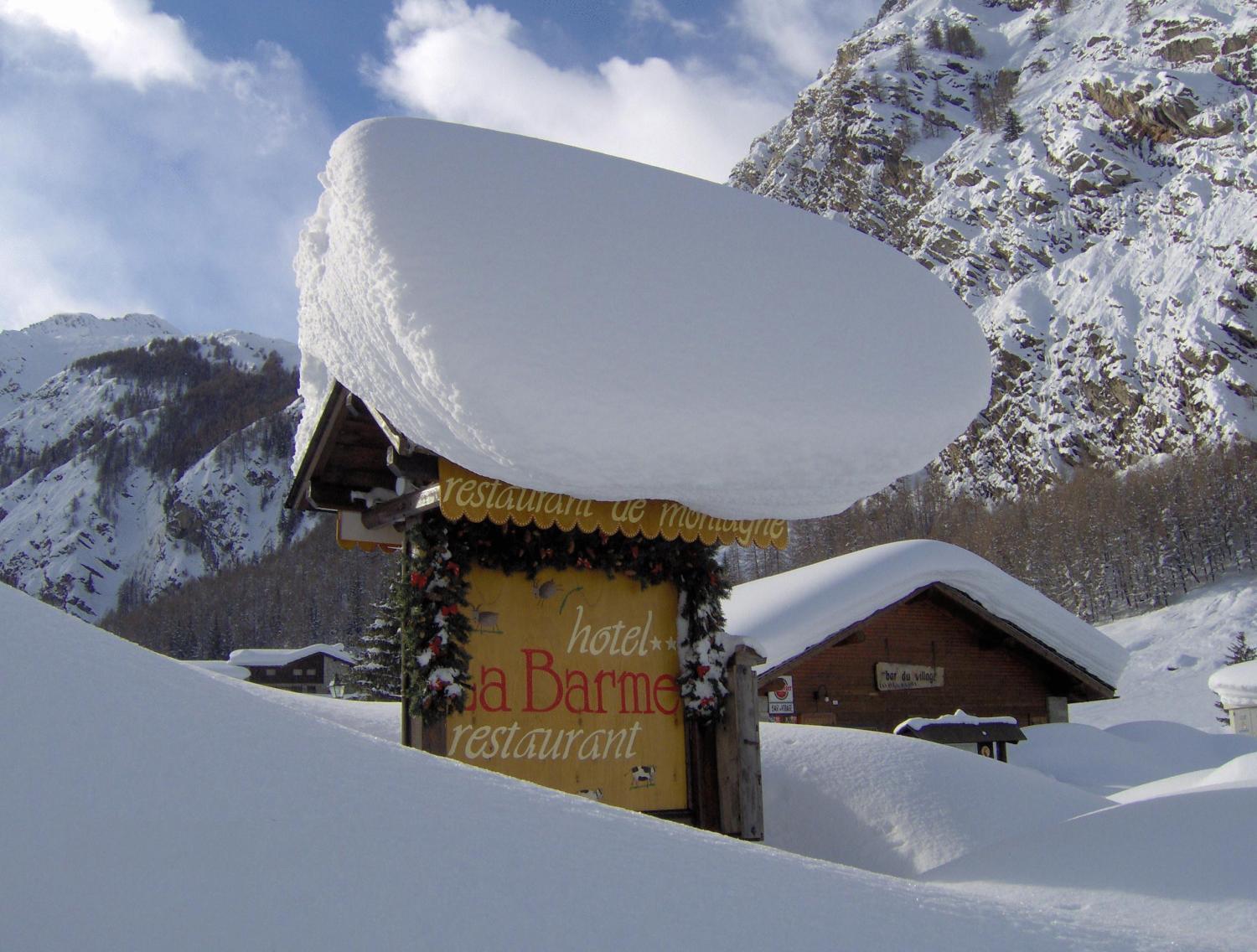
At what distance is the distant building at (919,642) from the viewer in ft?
46.0

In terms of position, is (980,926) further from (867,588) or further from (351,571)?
(351,571)

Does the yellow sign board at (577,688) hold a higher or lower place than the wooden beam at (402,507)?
lower

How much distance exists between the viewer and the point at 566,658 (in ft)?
19.1

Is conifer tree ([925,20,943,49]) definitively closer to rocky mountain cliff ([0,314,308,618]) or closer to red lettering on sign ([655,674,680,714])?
rocky mountain cliff ([0,314,308,618])

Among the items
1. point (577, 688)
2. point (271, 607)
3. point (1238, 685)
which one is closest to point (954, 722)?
point (577, 688)

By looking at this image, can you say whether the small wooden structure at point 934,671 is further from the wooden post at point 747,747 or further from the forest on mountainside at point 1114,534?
the forest on mountainside at point 1114,534

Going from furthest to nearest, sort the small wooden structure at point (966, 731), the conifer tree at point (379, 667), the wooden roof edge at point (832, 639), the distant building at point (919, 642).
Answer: the conifer tree at point (379, 667)
the distant building at point (919, 642)
the wooden roof edge at point (832, 639)
the small wooden structure at point (966, 731)

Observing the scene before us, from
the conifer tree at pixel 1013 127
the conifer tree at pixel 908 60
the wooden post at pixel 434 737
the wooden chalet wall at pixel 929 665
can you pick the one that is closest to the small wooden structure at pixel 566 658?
the wooden post at pixel 434 737

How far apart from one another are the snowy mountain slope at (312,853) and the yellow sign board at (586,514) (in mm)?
2607

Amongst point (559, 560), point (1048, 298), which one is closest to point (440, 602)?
point (559, 560)

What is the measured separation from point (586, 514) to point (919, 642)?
11281mm

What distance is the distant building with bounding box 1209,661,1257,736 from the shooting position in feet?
55.7

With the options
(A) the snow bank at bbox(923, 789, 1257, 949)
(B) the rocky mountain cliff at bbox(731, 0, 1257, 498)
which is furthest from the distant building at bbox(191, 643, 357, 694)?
(B) the rocky mountain cliff at bbox(731, 0, 1257, 498)

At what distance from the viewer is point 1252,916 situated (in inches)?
120
